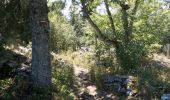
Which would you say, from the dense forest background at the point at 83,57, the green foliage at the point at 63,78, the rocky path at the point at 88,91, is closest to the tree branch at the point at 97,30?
the dense forest background at the point at 83,57

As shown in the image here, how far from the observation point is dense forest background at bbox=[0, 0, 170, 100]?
1073 cm

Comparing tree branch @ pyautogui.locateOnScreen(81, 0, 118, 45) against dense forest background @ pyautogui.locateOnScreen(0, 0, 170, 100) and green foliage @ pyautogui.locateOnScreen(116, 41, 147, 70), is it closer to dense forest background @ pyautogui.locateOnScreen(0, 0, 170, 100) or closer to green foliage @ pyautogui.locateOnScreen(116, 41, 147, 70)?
dense forest background @ pyautogui.locateOnScreen(0, 0, 170, 100)

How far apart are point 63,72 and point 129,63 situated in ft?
10.6

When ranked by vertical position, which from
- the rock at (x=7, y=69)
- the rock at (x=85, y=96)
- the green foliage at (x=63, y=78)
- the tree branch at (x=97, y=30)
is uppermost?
the tree branch at (x=97, y=30)

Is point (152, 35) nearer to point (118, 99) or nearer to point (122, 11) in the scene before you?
point (122, 11)

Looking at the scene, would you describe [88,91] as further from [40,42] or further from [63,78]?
[40,42]

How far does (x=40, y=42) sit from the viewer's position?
10727 mm

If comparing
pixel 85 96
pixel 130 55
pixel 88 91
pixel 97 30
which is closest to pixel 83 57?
pixel 97 30

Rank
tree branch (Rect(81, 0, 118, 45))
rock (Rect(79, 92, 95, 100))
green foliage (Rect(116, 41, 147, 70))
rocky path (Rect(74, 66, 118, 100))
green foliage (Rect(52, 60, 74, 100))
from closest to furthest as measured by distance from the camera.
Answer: green foliage (Rect(52, 60, 74, 100)), rock (Rect(79, 92, 95, 100)), rocky path (Rect(74, 66, 118, 100)), green foliage (Rect(116, 41, 147, 70)), tree branch (Rect(81, 0, 118, 45))

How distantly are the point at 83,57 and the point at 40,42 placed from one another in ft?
26.3

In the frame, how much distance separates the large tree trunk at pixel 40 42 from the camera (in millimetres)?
10633

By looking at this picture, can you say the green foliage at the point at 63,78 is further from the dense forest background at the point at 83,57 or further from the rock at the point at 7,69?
the rock at the point at 7,69

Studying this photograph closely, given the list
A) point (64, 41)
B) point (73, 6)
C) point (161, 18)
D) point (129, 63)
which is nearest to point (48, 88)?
point (129, 63)

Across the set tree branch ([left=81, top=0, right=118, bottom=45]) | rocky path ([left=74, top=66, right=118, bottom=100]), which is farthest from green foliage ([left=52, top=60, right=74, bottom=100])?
tree branch ([left=81, top=0, right=118, bottom=45])
